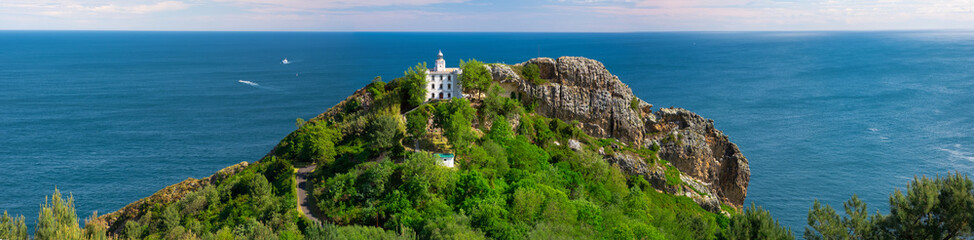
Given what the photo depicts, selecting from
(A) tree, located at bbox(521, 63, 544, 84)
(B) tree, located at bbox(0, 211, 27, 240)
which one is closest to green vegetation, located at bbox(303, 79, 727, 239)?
(A) tree, located at bbox(521, 63, 544, 84)

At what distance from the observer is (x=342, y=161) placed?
6581 centimetres

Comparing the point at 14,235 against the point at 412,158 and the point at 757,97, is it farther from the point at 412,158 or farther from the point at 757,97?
the point at 757,97

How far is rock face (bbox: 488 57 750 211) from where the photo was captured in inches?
3575

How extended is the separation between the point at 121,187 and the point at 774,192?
108342 mm

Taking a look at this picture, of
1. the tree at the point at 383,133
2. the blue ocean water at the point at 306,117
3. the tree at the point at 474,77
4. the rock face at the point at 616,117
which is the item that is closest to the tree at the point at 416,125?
the tree at the point at 383,133

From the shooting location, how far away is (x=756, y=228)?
48.5 metres

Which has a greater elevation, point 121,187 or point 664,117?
point 664,117

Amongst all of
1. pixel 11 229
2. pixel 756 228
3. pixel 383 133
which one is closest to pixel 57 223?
pixel 11 229

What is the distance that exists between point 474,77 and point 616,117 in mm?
24510

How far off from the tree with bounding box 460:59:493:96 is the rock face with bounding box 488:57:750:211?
2947 mm

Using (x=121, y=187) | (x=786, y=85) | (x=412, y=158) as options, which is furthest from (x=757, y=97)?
(x=121, y=187)

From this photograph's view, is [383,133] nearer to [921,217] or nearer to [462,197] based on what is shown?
[462,197]

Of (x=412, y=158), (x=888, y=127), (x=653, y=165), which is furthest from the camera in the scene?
(x=888, y=127)

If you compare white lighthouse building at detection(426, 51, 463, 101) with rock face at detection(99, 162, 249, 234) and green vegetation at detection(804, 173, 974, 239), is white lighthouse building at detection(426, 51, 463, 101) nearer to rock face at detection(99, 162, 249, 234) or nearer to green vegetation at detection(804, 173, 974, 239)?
rock face at detection(99, 162, 249, 234)
